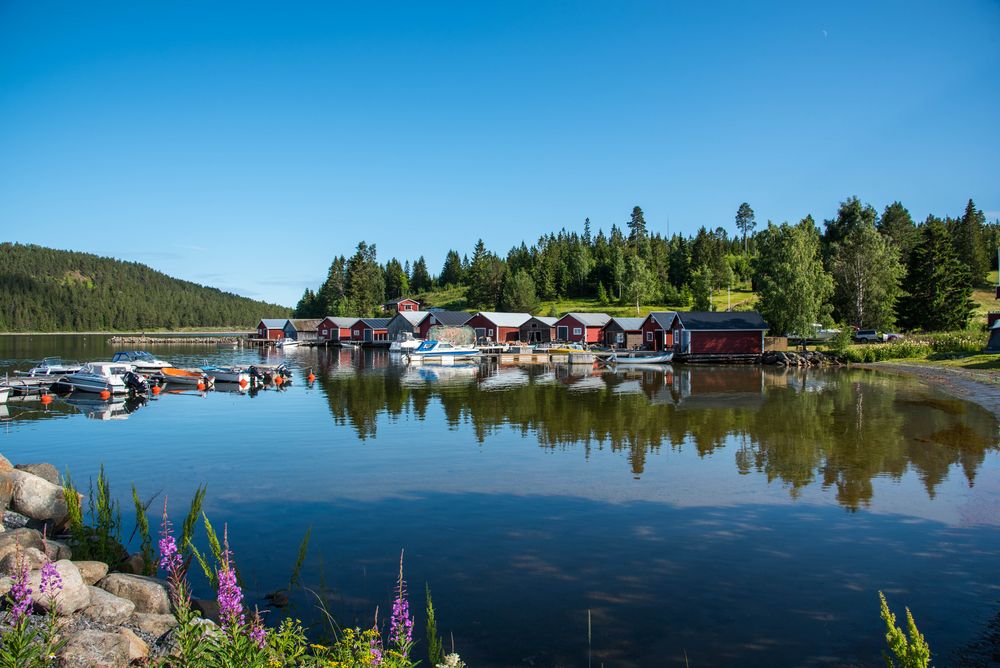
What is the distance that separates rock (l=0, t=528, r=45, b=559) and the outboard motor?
30.2m

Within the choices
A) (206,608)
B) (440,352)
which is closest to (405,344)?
(440,352)

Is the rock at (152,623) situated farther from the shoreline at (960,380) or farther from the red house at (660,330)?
the red house at (660,330)

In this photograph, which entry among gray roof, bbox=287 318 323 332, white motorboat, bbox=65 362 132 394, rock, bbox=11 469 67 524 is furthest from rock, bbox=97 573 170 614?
gray roof, bbox=287 318 323 332

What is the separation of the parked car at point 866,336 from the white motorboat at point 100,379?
61204 millimetres

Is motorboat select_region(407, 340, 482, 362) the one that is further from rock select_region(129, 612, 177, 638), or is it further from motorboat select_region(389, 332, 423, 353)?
rock select_region(129, 612, 177, 638)

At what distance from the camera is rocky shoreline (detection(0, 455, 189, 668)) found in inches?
240

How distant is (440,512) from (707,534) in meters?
5.33

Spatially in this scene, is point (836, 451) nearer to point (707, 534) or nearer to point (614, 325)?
point (707, 534)

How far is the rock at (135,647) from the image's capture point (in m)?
6.35

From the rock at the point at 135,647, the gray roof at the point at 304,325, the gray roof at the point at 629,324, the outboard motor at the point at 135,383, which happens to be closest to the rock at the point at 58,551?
the rock at the point at 135,647

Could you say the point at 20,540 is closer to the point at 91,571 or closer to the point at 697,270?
the point at 91,571

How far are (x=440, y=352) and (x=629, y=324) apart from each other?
23847mm

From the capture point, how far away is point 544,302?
390ft

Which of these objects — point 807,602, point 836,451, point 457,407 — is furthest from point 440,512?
point 457,407
